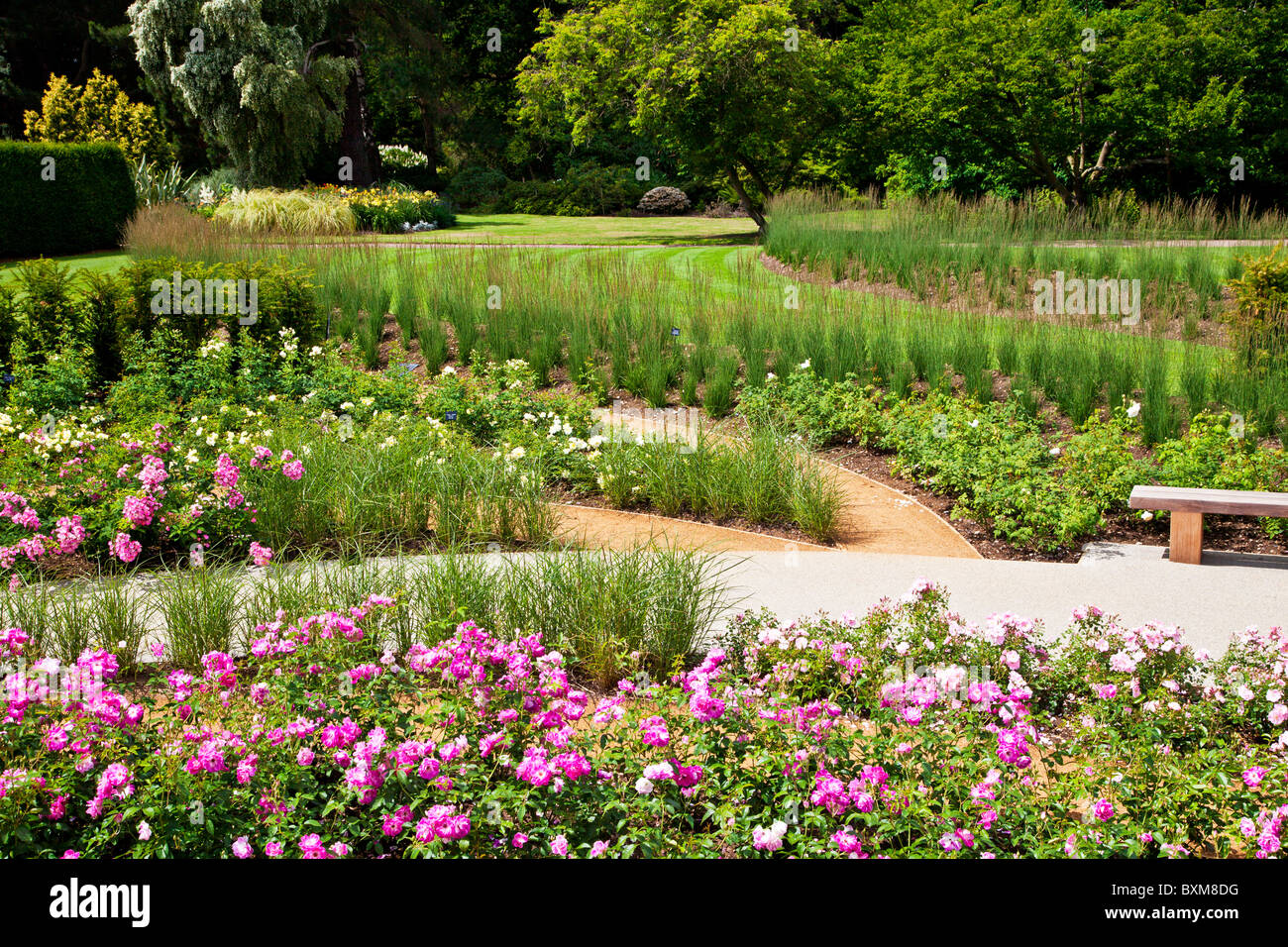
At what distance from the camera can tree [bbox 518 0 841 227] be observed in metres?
17.1

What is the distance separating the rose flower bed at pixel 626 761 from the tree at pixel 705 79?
14771mm

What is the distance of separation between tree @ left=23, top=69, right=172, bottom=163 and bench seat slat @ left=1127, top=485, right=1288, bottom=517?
20951mm

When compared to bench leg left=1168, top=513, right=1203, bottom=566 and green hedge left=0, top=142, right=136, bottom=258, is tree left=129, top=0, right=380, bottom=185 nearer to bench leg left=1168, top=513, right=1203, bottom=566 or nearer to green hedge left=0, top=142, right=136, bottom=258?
green hedge left=0, top=142, right=136, bottom=258

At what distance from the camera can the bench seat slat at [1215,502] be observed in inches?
209

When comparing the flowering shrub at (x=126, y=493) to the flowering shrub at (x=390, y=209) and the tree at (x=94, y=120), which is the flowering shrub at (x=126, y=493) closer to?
the flowering shrub at (x=390, y=209)

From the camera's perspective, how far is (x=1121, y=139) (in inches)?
666

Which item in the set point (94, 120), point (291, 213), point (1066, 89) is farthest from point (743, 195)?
point (94, 120)

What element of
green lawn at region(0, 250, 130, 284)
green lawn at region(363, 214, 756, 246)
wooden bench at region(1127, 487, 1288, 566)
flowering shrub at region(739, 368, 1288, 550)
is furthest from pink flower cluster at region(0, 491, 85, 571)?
green lawn at region(363, 214, 756, 246)

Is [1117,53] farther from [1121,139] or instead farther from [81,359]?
[81,359]

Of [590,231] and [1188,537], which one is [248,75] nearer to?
[590,231]

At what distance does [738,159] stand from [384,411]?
42.1ft

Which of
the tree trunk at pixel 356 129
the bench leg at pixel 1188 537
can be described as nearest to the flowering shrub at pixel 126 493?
the bench leg at pixel 1188 537

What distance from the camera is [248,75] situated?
66.4 ft
